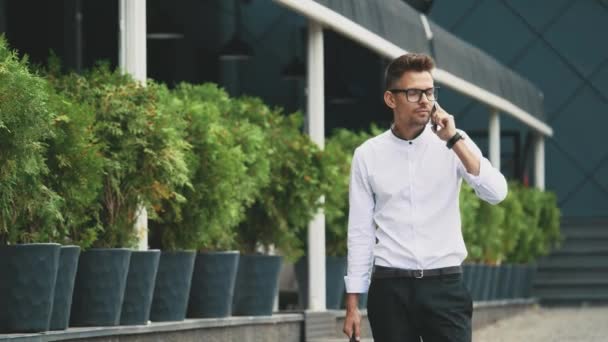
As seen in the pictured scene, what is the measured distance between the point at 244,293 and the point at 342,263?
2586 millimetres

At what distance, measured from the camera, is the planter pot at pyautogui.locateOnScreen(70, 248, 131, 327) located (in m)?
8.01

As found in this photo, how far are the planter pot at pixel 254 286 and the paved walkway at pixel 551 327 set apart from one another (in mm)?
3987

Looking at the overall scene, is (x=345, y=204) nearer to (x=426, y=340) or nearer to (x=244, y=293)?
(x=244, y=293)

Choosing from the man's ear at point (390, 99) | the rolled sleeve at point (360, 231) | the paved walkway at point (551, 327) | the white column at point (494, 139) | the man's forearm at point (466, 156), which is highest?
the white column at point (494, 139)

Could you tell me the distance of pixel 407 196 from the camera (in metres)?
5.14

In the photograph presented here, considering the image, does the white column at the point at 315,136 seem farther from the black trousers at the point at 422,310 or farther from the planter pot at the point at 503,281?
the planter pot at the point at 503,281

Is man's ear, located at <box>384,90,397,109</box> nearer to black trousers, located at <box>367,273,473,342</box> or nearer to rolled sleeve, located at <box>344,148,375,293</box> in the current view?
rolled sleeve, located at <box>344,148,375,293</box>

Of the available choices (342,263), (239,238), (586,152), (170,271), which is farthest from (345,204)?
(586,152)

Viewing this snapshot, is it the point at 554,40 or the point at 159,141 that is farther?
the point at 554,40

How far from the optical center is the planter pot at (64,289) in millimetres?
7438

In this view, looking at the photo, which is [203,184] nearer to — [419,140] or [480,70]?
[419,140]

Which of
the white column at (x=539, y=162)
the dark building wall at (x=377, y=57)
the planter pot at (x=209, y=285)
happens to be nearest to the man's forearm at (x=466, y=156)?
the planter pot at (x=209, y=285)

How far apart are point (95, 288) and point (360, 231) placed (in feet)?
10.3

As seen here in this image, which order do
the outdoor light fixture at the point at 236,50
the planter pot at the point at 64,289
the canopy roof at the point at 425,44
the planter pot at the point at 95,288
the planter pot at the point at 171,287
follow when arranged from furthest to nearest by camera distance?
Result: the outdoor light fixture at the point at 236,50, the canopy roof at the point at 425,44, the planter pot at the point at 171,287, the planter pot at the point at 95,288, the planter pot at the point at 64,289
